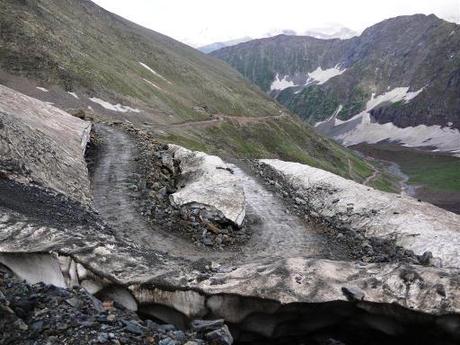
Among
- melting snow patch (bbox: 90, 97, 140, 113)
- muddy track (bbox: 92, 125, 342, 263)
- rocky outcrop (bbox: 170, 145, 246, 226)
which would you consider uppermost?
melting snow patch (bbox: 90, 97, 140, 113)

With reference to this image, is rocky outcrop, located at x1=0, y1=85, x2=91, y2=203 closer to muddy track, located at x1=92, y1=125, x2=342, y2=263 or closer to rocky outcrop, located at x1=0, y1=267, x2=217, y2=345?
muddy track, located at x1=92, y1=125, x2=342, y2=263

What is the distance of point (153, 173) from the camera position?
1518 inches

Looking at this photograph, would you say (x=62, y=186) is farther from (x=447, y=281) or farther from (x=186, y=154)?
(x=447, y=281)

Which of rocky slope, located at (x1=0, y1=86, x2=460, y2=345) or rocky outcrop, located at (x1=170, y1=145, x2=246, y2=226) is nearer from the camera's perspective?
rocky slope, located at (x1=0, y1=86, x2=460, y2=345)

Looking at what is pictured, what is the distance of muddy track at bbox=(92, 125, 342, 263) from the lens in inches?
1093

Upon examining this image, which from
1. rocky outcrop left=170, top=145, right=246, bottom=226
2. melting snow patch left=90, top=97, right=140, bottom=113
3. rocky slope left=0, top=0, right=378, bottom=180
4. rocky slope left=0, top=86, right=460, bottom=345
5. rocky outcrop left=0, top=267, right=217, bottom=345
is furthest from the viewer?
melting snow patch left=90, top=97, right=140, bottom=113

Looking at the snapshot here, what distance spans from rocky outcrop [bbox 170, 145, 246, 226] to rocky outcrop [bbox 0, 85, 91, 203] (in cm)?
733

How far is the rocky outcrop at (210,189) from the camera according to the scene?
3216cm

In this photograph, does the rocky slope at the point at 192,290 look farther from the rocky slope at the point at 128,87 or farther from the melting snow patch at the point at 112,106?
the melting snow patch at the point at 112,106

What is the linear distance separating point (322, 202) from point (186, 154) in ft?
45.1

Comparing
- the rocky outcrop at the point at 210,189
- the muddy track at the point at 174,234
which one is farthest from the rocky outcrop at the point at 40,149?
the rocky outcrop at the point at 210,189

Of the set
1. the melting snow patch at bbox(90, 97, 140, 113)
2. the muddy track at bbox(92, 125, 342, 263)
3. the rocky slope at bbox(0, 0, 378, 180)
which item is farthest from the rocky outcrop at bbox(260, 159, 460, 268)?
the melting snow patch at bbox(90, 97, 140, 113)

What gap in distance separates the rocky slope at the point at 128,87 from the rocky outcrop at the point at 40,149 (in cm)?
1921

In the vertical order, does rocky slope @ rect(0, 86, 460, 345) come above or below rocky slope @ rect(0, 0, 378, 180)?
below
